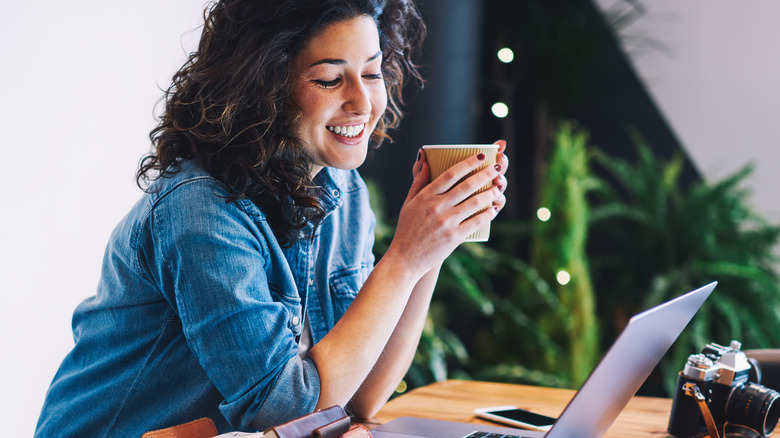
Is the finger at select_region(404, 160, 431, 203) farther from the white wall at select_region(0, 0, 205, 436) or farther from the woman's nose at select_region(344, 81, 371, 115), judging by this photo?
the white wall at select_region(0, 0, 205, 436)

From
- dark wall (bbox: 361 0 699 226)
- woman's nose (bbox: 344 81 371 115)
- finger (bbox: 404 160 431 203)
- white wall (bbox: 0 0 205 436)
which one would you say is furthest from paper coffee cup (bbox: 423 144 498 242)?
dark wall (bbox: 361 0 699 226)

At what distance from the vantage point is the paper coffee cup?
1011 mm

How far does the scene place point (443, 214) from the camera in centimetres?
102

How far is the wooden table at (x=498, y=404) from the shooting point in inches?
43.5

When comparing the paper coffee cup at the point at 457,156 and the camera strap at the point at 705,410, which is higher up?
the paper coffee cup at the point at 457,156

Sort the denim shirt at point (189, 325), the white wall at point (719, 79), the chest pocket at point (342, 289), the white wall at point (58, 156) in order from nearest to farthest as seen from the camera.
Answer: the denim shirt at point (189, 325) → the chest pocket at point (342, 289) → the white wall at point (58, 156) → the white wall at point (719, 79)

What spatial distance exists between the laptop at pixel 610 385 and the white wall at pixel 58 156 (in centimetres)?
89

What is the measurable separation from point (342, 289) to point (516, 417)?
1.25 feet

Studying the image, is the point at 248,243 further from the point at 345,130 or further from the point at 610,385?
the point at 610,385

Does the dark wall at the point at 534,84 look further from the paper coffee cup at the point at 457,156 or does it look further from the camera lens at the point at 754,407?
the camera lens at the point at 754,407

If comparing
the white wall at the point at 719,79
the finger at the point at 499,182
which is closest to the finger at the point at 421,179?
the finger at the point at 499,182

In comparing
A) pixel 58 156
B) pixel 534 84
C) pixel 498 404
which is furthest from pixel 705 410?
pixel 534 84

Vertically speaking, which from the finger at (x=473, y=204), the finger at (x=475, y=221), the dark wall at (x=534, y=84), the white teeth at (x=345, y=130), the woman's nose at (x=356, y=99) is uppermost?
the dark wall at (x=534, y=84)

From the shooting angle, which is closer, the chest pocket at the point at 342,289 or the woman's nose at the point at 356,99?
the woman's nose at the point at 356,99
